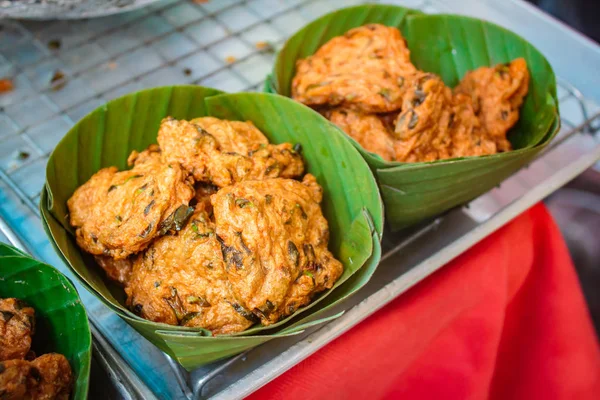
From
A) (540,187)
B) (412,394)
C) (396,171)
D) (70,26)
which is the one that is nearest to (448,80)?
(540,187)

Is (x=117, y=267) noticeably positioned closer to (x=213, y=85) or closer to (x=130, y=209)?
(x=130, y=209)

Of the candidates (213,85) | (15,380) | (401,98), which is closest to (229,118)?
(401,98)

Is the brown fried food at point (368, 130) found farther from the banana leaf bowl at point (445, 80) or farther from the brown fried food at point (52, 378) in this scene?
the brown fried food at point (52, 378)

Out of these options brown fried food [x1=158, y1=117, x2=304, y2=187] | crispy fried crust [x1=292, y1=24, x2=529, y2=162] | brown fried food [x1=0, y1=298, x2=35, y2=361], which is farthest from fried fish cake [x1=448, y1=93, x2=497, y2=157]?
brown fried food [x1=0, y1=298, x2=35, y2=361]

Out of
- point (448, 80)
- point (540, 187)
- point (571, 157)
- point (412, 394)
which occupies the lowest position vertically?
point (412, 394)

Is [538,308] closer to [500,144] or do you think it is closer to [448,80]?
[500,144]

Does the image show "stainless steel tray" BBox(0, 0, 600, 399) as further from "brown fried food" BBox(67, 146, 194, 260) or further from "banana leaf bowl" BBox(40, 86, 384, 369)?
"brown fried food" BBox(67, 146, 194, 260)
